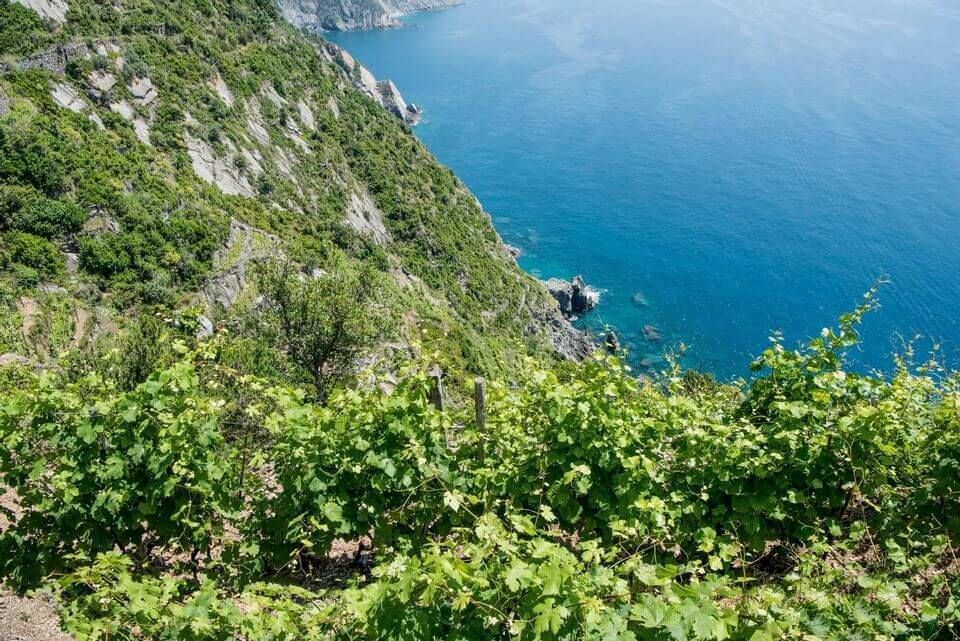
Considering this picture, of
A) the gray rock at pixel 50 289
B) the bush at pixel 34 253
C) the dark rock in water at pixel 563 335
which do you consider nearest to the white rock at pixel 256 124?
the dark rock in water at pixel 563 335

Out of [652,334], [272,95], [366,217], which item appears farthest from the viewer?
[652,334]

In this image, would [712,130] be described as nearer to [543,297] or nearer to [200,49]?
[543,297]

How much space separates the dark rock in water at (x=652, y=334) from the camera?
74.0m

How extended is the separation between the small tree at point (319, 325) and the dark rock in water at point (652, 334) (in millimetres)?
55079

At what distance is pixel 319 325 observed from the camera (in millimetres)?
23266

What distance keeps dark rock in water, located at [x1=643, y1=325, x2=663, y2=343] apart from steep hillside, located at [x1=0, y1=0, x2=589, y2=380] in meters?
7.73

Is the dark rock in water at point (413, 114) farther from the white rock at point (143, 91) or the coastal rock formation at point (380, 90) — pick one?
the white rock at point (143, 91)

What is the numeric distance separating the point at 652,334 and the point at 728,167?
48.5 m

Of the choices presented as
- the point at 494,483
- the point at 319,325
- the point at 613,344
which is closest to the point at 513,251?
the point at 319,325

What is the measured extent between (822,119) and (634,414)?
12966 centimetres

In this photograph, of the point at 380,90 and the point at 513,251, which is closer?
the point at 513,251

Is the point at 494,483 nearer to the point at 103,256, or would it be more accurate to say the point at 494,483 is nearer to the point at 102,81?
the point at 103,256

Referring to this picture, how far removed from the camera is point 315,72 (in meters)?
84.5

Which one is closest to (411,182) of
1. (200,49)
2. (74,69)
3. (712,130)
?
(200,49)
